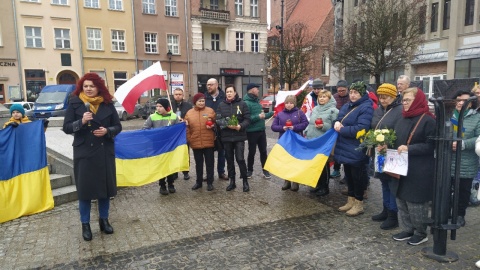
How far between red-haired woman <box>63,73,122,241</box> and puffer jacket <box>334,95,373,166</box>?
3.19 metres

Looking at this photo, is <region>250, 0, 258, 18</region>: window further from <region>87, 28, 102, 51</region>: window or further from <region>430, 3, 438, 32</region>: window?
<region>430, 3, 438, 32</region>: window

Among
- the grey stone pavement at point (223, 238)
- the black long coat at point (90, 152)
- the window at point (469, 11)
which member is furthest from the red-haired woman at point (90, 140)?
the window at point (469, 11)

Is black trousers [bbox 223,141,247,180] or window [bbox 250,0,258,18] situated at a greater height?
window [bbox 250,0,258,18]

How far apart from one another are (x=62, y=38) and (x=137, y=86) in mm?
29010

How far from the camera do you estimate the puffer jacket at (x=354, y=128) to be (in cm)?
504

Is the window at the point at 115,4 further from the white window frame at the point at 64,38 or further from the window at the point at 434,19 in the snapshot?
the window at the point at 434,19

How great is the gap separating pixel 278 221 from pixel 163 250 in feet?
5.62

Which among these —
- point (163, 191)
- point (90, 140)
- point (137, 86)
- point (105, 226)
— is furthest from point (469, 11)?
point (105, 226)

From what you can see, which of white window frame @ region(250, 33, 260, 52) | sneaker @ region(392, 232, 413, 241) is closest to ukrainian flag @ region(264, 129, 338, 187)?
sneaker @ region(392, 232, 413, 241)

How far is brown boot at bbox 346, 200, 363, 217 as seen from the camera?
5.30 m

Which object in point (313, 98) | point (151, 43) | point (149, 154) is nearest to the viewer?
point (149, 154)

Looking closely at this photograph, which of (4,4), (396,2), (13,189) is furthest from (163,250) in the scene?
(4,4)

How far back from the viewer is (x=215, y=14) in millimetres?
37625

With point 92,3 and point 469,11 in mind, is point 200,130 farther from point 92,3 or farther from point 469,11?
point 92,3
